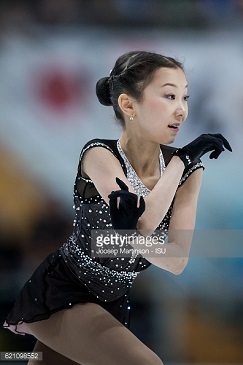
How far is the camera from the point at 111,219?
1.96 metres

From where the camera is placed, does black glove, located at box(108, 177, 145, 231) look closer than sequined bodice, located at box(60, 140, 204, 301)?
Yes

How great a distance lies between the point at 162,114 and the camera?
216 cm

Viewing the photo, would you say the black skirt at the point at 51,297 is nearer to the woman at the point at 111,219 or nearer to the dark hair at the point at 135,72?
the woman at the point at 111,219

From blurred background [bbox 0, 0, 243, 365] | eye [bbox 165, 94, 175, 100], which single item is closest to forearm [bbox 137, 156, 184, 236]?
eye [bbox 165, 94, 175, 100]

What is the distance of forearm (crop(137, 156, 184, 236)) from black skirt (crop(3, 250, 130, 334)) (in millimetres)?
321

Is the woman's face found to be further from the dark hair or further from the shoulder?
the shoulder

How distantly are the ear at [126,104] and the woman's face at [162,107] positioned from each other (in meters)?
0.02

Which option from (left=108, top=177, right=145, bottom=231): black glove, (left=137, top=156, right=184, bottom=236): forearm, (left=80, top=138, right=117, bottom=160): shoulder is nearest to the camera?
(left=108, top=177, right=145, bottom=231): black glove

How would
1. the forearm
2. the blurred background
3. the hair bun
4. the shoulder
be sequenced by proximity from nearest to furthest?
the forearm < the shoulder < the hair bun < the blurred background

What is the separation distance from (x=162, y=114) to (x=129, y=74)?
18 cm

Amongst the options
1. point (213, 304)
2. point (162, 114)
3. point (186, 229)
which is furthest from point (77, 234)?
point (213, 304)

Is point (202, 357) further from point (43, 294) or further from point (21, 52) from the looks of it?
point (21, 52)

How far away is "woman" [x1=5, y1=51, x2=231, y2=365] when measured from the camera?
1.97 meters

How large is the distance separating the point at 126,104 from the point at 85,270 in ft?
1.98
